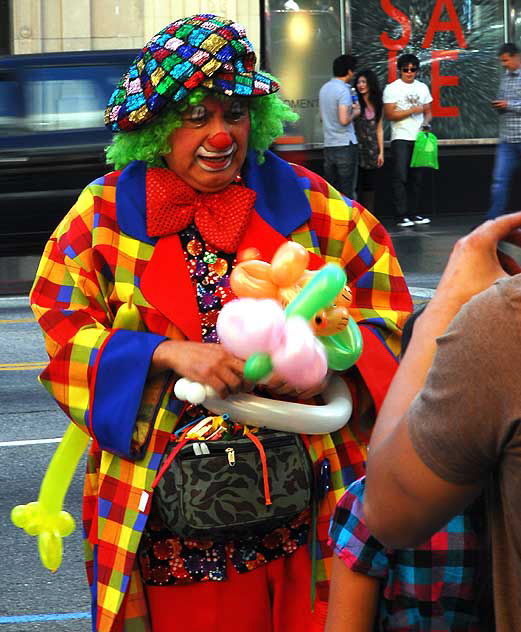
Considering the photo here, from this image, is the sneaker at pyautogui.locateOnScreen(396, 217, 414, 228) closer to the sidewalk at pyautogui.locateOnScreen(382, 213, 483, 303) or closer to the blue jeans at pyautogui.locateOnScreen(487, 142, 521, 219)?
the sidewalk at pyautogui.locateOnScreen(382, 213, 483, 303)

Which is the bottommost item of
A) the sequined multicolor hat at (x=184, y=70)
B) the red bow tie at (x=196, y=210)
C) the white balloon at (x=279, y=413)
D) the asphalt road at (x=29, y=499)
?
the asphalt road at (x=29, y=499)

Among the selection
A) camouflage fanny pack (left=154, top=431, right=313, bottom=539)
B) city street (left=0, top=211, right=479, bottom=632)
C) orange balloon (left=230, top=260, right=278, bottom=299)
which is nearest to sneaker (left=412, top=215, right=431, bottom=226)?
city street (left=0, top=211, right=479, bottom=632)

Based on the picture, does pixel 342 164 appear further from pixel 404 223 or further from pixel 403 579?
pixel 403 579

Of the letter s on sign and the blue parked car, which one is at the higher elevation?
the letter s on sign

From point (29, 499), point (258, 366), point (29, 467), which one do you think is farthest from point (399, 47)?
point (258, 366)

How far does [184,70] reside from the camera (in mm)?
3020

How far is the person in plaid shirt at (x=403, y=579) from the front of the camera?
1.99 meters

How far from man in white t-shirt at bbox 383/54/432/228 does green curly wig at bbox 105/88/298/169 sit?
1246cm

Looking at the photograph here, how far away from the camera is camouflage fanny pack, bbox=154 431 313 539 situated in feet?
9.48

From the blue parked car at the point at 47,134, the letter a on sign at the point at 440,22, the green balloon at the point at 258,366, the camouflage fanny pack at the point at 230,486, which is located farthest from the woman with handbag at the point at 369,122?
the green balloon at the point at 258,366

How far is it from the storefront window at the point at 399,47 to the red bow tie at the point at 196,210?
46.1ft

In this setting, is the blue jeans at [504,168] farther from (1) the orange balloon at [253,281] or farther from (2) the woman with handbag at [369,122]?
(1) the orange balloon at [253,281]

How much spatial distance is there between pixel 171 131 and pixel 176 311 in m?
0.41

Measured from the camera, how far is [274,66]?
56.6ft
